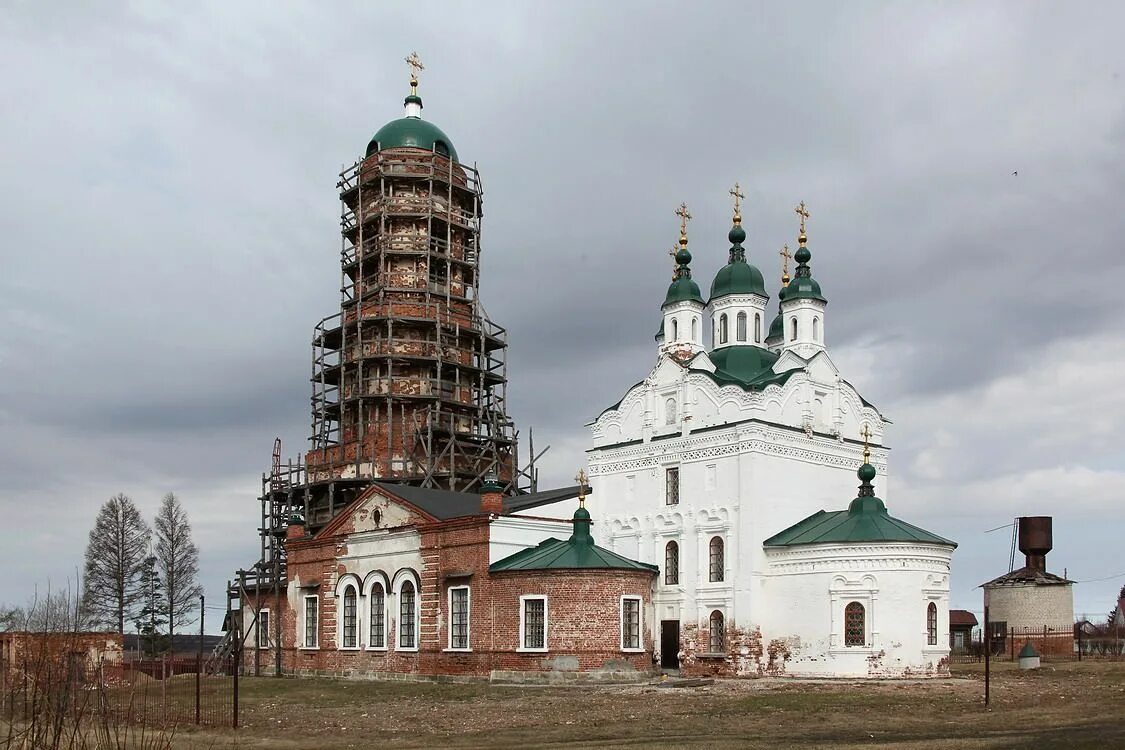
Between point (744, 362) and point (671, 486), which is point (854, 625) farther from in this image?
point (744, 362)

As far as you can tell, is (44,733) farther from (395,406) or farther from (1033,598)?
(1033,598)

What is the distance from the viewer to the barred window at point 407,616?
3553 cm

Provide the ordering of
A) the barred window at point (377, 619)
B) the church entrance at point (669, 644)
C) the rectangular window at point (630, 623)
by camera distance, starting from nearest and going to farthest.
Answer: the rectangular window at point (630, 623), the church entrance at point (669, 644), the barred window at point (377, 619)

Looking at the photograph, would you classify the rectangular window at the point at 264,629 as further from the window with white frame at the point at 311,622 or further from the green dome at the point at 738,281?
the green dome at the point at 738,281

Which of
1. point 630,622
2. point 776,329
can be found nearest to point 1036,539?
point 776,329

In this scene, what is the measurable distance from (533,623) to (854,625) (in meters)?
7.99

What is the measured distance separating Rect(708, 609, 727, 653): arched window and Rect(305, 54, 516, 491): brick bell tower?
15.1 metres

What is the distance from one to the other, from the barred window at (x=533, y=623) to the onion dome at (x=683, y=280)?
10.2 metres

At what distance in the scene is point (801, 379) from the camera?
111 ft

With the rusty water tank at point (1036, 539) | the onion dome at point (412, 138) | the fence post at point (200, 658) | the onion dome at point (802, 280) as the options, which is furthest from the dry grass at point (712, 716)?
the onion dome at point (412, 138)

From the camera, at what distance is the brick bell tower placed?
4612 cm

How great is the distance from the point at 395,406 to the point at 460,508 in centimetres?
1107

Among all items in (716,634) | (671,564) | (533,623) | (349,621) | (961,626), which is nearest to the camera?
(533,623)

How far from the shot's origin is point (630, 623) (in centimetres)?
3183
